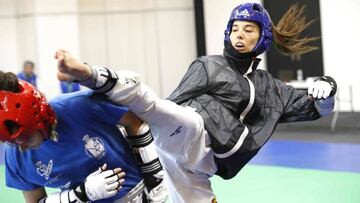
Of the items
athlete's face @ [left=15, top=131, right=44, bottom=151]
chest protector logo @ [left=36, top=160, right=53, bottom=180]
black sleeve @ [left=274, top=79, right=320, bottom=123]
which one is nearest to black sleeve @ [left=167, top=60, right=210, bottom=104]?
black sleeve @ [left=274, top=79, right=320, bottom=123]

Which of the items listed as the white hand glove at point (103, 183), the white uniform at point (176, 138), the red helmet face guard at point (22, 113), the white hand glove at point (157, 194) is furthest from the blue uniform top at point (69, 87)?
the red helmet face guard at point (22, 113)

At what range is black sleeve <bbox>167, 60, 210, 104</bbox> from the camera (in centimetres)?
333

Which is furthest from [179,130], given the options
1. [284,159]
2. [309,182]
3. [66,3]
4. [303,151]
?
[66,3]

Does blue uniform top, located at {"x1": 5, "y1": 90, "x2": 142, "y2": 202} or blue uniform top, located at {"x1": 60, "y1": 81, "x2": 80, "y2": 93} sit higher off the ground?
blue uniform top, located at {"x1": 5, "y1": 90, "x2": 142, "y2": 202}

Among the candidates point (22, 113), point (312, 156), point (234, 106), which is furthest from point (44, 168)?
point (312, 156)

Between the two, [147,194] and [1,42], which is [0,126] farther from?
[1,42]

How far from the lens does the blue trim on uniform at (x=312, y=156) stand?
7279 mm

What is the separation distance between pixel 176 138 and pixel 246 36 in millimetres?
905

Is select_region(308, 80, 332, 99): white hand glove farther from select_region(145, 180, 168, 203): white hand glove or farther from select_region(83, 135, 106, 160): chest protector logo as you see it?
select_region(83, 135, 106, 160): chest protector logo

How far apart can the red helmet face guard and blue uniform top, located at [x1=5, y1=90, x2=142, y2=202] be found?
182 millimetres

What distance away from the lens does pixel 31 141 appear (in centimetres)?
236

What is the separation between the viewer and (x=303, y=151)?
8430 millimetres

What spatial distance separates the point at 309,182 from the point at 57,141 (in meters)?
4.58

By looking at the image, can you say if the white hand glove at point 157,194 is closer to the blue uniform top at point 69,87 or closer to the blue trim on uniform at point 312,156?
the blue trim on uniform at point 312,156
